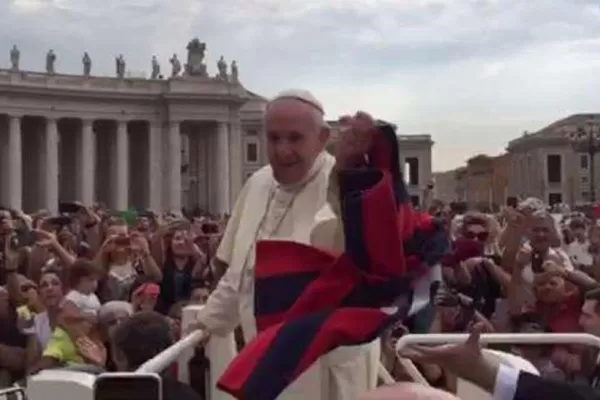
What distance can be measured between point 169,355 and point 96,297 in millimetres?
4663

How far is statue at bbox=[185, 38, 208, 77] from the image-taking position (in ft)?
277

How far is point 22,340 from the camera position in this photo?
8766 millimetres

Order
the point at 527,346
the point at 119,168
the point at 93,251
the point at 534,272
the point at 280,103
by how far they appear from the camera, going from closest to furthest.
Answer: the point at 280,103 → the point at 527,346 → the point at 534,272 → the point at 93,251 → the point at 119,168

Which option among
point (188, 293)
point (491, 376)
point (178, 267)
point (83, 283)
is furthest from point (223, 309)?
point (178, 267)

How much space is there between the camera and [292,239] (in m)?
4.59

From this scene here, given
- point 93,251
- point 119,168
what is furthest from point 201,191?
point 93,251

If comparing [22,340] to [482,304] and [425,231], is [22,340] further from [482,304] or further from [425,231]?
[425,231]

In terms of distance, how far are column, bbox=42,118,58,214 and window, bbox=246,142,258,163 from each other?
25.4 meters

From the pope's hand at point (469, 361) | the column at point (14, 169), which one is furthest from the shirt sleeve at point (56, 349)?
the column at point (14, 169)

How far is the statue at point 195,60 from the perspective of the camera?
8444cm

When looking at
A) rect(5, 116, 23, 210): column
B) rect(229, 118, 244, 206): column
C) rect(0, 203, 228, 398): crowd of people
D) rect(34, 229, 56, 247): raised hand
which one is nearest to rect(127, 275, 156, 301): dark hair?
rect(0, 203, 228, 398): crowd of people

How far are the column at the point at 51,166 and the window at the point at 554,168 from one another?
215ft

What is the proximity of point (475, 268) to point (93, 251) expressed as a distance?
18.2ft

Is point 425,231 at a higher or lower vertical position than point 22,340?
higher
